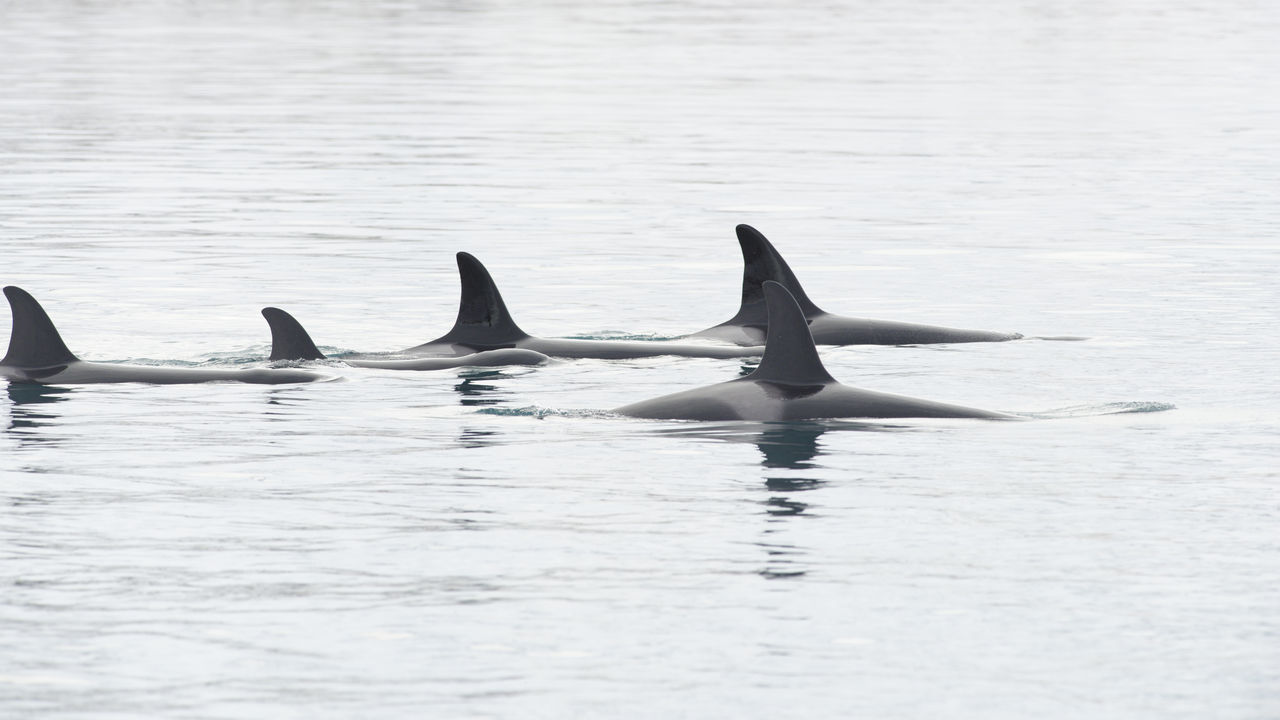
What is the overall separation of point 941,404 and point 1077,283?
1056 centimetres

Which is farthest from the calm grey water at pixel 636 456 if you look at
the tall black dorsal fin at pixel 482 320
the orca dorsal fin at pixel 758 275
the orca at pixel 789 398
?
the tall black dorsal fin at pixel 482 320

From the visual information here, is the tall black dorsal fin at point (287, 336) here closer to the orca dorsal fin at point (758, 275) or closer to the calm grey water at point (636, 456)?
the calm grey water at point (636, 456)

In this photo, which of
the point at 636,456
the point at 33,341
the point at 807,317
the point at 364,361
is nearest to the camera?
the point at 636,456

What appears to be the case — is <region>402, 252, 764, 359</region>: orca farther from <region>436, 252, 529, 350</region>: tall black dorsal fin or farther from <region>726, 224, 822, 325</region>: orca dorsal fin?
<region>726, 224, 822, 325</region>: orca dorsal fin

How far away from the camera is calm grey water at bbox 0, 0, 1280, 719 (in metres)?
9.30

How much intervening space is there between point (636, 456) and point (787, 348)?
1681 millimetres

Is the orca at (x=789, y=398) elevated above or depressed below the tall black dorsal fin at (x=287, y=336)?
below

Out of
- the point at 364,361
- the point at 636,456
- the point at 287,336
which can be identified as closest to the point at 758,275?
the point at 364,361

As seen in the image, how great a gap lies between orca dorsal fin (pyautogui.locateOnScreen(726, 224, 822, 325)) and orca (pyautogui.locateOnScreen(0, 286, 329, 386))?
14.6 feet

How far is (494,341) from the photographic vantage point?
19812 millimetres

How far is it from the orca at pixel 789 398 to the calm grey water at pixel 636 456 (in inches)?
9.0

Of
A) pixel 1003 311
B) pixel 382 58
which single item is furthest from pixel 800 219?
pixel 382 58

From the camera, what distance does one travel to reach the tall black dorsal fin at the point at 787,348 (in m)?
15.0

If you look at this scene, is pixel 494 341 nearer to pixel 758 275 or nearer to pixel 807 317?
pixel 758 275
